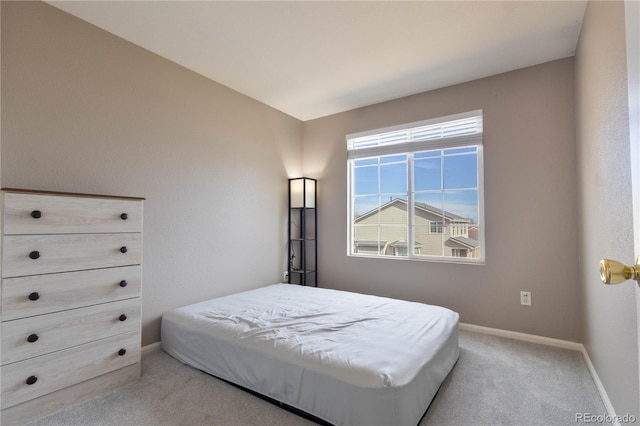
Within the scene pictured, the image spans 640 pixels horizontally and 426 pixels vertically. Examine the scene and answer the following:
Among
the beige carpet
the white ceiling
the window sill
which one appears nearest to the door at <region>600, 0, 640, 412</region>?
the beige carpet

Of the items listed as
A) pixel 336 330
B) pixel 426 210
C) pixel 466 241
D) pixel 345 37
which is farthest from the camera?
pixel 426 210

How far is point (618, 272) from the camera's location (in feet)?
2.06

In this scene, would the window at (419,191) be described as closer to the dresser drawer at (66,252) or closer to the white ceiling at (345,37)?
the white ceiling at (345,37)

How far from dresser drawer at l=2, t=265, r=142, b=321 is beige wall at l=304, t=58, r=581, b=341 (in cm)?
263

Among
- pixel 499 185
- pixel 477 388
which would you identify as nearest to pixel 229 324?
pixel 477 388

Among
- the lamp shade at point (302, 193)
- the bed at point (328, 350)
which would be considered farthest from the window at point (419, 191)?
the bed at point (328, 350)

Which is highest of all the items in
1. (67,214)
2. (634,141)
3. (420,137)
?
(420,137)

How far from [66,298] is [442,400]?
2302 millimetres

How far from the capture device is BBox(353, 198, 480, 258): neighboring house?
10.1 feet

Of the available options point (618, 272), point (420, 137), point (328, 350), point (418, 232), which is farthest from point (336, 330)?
point (420, 137)

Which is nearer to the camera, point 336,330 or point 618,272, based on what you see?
point 618,272

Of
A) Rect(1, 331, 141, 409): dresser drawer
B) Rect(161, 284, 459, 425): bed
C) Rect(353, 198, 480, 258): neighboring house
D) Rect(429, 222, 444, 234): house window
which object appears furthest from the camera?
Rect(429, 222, 444, 234): house window

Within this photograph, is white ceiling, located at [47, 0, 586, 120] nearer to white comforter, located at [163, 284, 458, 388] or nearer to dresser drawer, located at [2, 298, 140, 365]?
dresser drawer, located at [2, 298, 140, 365]

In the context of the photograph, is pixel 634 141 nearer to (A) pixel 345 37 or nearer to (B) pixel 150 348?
(A) pixel 345 37
